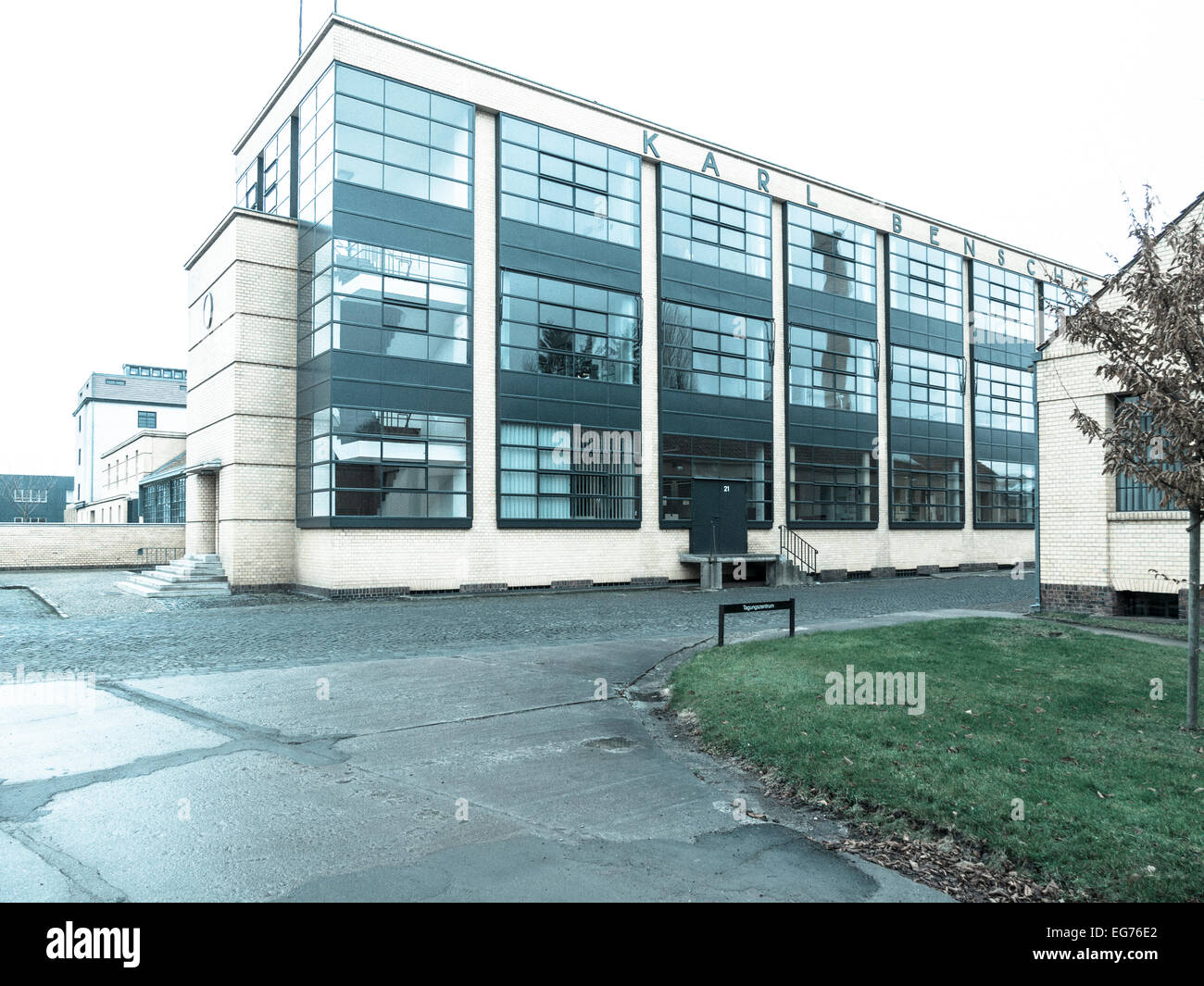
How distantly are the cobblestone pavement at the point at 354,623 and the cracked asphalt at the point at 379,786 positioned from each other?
0.15 m

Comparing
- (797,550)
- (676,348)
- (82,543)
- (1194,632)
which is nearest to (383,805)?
(1194,632)

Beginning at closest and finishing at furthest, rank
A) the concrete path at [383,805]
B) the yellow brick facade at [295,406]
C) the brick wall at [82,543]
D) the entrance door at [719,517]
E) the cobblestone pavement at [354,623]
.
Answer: the concrete path at [383,805] → the cobblestone pavement at [354,623] → the yellow brick facade at [295,406] → the entrance door at [719,517] → the brick wall at [82,543]

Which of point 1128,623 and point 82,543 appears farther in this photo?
point 82,543

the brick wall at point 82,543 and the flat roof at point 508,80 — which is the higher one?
the flat roof at point 508,80

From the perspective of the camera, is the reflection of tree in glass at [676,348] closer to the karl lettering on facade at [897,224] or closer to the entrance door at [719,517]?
the entrance door at [719,517]

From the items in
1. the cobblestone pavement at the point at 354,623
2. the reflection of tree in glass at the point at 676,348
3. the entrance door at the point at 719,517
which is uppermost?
the reflection of tree in glass at the point at 676,348

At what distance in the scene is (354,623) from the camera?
1539 centimetres

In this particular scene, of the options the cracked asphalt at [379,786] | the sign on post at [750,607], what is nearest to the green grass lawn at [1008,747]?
the cracked asphalt at [379,786]

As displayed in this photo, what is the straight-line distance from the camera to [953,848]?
4.64 m

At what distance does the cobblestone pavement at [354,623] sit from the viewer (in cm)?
1152

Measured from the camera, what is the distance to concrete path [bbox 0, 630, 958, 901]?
4.18m

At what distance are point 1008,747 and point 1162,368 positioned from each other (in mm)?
3568

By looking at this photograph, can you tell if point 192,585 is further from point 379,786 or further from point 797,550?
point 797,550

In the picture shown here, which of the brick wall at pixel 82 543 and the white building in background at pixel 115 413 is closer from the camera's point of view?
the brick wall at pixel 82 543
